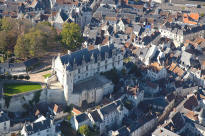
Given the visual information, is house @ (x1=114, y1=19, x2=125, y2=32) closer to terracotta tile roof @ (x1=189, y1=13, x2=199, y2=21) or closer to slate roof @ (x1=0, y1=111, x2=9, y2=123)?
terracotta tile roof @ (x1=189, y1=13, x2=199, y2=21)

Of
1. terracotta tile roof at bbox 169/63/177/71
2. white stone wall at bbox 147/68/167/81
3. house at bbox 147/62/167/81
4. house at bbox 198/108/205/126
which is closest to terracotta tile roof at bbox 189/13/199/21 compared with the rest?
terracotta tile roof at bbox 169/63/177/71

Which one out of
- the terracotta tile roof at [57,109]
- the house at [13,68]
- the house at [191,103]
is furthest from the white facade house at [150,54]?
the house at [13,68]

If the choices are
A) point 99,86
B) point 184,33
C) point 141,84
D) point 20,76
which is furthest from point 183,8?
point 20,76

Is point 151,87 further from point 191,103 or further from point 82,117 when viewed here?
point 82,117

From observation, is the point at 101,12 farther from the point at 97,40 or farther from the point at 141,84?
the point at 141,84

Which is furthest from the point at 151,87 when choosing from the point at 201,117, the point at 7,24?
the point at 7,24

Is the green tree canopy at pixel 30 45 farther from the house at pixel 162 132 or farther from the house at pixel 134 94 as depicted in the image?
the house at pixel 162 132
